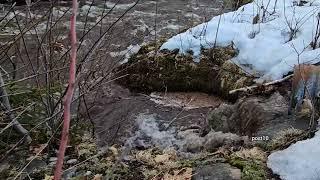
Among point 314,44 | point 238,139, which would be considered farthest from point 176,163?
point 314,44

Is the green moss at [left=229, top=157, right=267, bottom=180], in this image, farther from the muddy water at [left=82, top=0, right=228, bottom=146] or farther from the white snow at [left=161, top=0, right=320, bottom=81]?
the white snow at [left=161, top=0, right=320, bottom=81]

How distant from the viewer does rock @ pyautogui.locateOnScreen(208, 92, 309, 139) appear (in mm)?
3809

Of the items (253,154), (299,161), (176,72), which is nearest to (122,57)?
(176,72)

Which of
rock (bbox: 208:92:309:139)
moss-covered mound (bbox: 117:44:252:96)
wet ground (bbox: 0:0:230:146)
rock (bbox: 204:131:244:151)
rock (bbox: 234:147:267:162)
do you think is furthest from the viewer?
moss-covered mound (bbox: 117:44:252:96)

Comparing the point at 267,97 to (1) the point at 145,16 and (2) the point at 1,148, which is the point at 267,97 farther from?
(1) the point at 145,16

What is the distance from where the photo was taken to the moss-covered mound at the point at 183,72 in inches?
218

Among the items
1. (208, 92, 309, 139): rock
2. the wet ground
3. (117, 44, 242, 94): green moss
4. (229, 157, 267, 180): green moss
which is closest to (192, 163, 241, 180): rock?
(229, 157, 267, 180): green moss

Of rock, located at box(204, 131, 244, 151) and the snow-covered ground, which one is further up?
the snow-covered ground

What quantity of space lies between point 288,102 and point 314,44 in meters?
1.08

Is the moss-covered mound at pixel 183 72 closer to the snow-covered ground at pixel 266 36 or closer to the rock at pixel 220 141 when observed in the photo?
the snow-covered ground at pixel 266 36

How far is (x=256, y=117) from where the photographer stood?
420 centimetres

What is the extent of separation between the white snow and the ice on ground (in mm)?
1730

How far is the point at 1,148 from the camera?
376 cm

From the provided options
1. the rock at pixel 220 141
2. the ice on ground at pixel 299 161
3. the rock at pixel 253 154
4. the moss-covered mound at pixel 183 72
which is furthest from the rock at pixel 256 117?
the moss-covered mound at pixel 183 72
